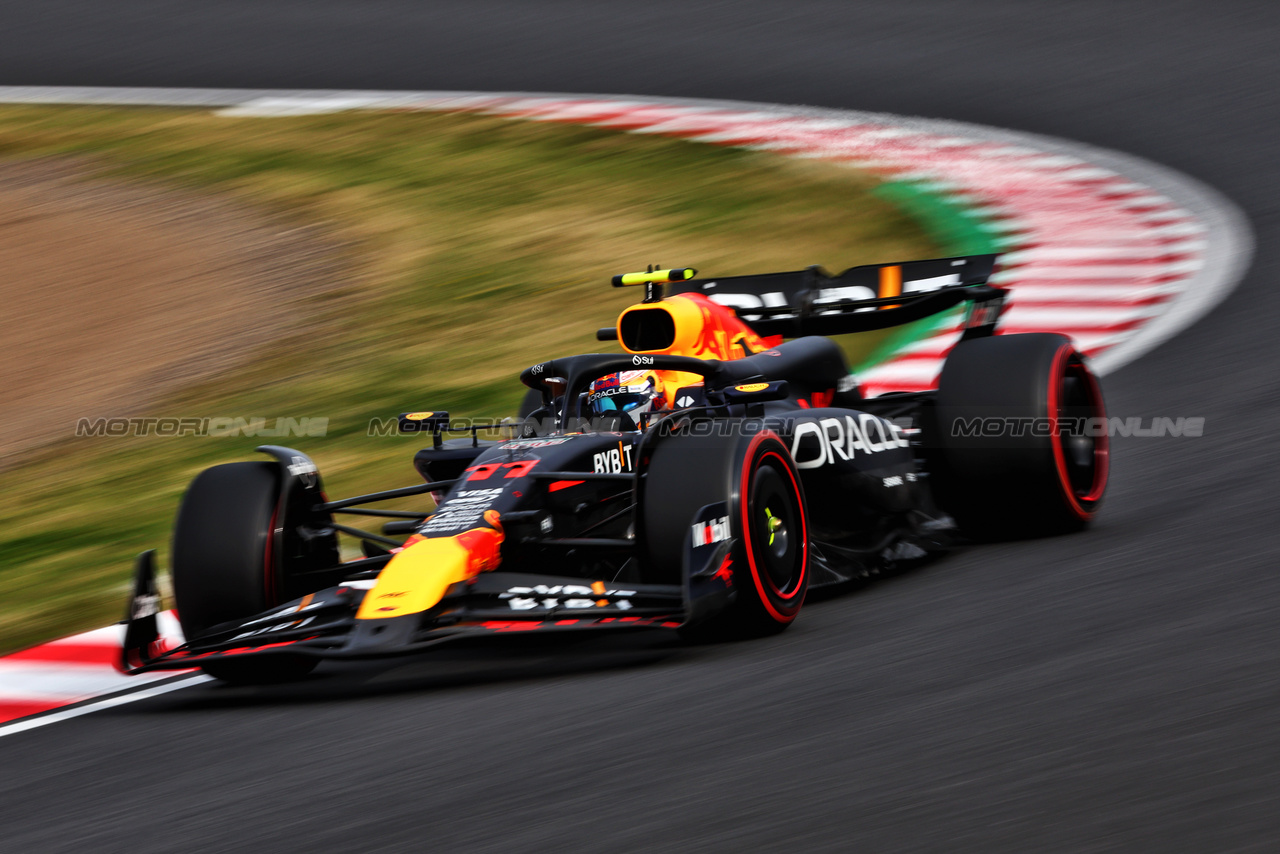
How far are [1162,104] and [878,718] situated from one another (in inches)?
486

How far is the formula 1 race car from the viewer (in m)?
4.99

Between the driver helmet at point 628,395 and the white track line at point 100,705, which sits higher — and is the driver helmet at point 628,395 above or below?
above

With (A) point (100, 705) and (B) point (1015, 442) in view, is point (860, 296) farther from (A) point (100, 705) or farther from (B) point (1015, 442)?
(A) point (100, 705)

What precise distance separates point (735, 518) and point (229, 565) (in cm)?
175

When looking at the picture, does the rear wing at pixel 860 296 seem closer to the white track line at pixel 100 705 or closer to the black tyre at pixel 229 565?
the black tyre at pixel 229 565

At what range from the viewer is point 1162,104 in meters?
15.2

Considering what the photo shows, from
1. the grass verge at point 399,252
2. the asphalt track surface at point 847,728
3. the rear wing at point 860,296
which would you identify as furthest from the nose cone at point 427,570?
the rear wing at point 860,296

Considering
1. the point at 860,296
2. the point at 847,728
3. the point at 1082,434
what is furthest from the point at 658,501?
the point at 860,296

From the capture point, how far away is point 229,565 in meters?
5.44

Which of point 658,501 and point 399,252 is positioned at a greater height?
point 399,252

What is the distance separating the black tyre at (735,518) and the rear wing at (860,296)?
7.38ft

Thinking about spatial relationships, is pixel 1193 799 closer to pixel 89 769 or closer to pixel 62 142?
pixel 89 769

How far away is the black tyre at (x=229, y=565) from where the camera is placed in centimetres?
543

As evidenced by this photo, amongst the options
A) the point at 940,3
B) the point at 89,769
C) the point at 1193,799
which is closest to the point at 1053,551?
the point at 1193,799
